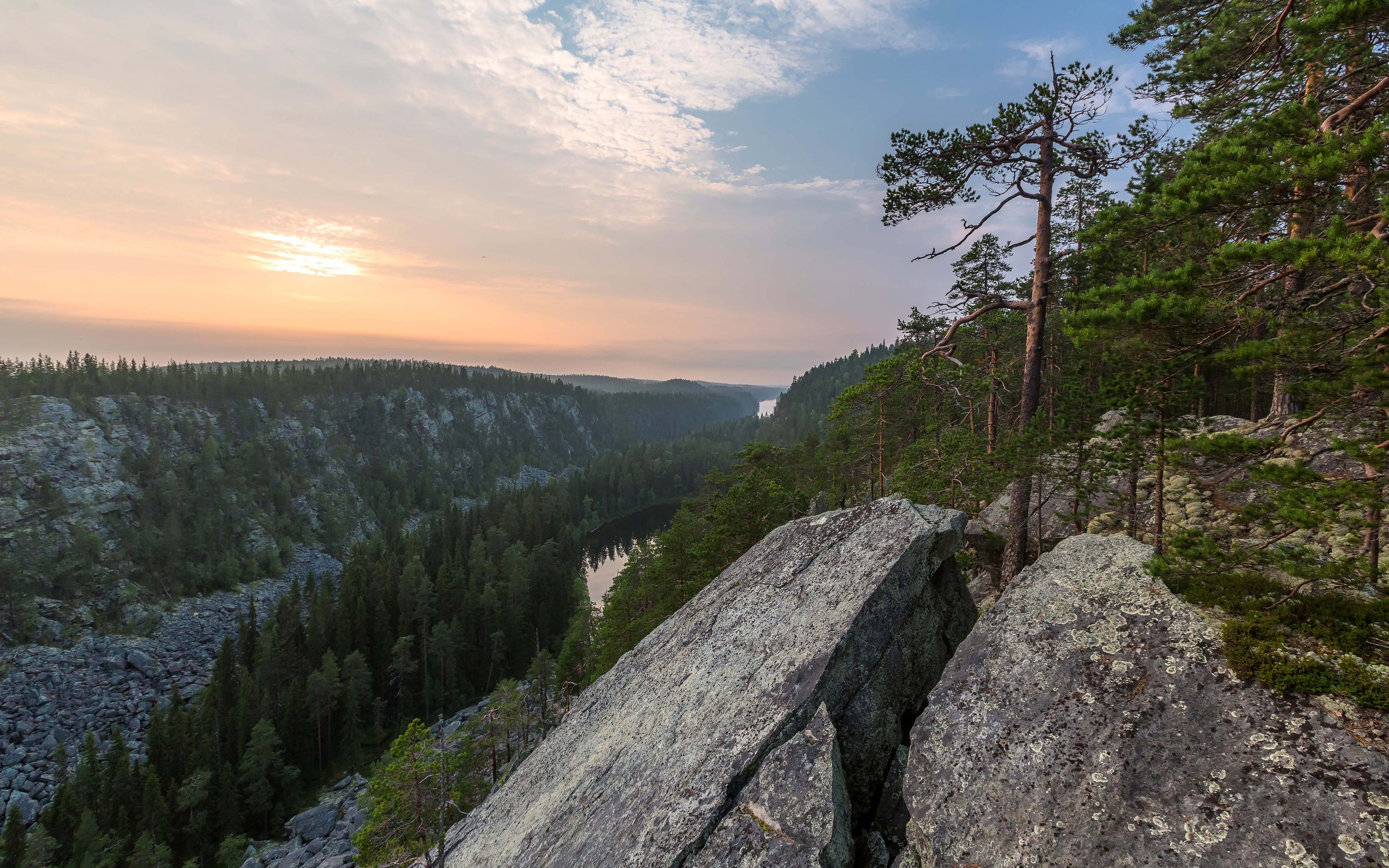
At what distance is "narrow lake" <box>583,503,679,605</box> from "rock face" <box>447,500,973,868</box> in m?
78.5

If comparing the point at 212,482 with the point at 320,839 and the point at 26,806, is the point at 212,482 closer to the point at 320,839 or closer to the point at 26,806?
the point at 26,806

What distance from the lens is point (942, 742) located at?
6.89m

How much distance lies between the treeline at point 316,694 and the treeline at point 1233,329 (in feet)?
139

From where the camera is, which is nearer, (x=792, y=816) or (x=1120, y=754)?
(x=1120, y=754)

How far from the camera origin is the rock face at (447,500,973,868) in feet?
24.6

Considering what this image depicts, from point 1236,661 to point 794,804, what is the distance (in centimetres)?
526

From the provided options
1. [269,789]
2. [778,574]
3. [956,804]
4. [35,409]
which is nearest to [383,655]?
[269,789]

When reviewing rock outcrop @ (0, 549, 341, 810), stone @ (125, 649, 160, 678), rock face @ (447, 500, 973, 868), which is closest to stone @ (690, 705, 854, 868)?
rock face @ (447, 500, 973, 868)

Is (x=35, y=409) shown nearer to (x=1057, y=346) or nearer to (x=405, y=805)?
(x=405, y=805)

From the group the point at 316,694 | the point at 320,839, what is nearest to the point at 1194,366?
the point at 320,839

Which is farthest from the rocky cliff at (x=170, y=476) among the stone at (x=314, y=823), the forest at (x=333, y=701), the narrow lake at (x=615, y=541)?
the stone at (x=314, y=823)

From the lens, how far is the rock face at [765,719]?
7.49 m

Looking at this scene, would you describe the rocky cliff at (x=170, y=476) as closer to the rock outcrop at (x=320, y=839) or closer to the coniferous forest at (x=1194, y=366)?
the rock outcrop at (x=320, y=839)

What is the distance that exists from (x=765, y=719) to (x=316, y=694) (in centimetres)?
6702
